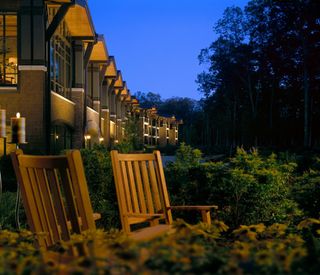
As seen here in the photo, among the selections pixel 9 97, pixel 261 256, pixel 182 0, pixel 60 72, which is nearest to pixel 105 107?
pixel 60 72

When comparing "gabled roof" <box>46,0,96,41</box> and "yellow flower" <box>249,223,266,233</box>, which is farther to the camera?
"gabled roof" <box>46,0,96,41</box>

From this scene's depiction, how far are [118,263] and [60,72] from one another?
67.5ft

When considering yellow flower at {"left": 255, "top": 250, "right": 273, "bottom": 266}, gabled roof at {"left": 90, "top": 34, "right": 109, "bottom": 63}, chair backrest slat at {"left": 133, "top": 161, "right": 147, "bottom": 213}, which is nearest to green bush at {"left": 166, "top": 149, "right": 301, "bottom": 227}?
chair backrest slat at {"left": 133, "top": 161, "right": 147, "bottom": 213}

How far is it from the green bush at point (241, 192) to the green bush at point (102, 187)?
0.86 m

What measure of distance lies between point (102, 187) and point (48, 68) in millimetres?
10709

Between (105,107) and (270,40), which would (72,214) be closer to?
(105,107)

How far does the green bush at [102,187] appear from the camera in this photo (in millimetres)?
6809

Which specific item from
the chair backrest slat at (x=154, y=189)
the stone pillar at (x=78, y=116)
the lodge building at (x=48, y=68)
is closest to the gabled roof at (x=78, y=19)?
the lodge building at (x=48, y=68)

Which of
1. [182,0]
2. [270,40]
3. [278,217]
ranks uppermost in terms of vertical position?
[182,0]

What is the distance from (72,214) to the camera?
315cm

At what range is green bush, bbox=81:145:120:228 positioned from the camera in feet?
22.3

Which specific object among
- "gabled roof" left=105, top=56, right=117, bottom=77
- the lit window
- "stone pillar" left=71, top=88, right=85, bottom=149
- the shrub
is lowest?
the shrub

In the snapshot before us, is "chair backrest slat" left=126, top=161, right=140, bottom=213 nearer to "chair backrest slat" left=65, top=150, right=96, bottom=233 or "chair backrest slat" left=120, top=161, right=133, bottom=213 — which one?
"chair backrest slat" left=120, top=161, right=133, bottom=213

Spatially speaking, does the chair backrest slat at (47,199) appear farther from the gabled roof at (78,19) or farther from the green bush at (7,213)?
the gabled roof at (78,19)
